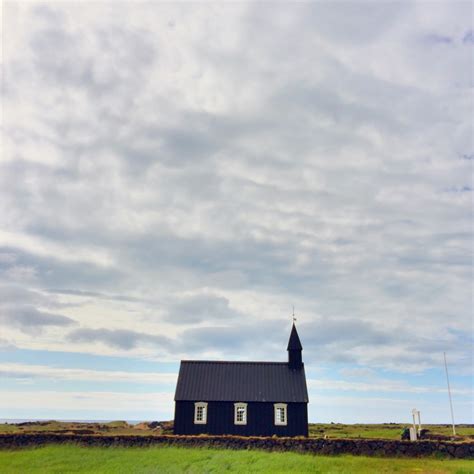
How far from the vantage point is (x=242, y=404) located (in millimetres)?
44438

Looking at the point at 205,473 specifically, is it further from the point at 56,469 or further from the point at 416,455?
the point at 416,455

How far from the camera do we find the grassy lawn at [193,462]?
2717 centimetres

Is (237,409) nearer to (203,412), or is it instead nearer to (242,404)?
(242,404)

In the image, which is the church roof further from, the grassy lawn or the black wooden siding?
the grassy lawn

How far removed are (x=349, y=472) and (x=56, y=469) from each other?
1536 cm

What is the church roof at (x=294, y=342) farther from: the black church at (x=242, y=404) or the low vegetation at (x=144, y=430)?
the low vegetation at (x=144, y=430)

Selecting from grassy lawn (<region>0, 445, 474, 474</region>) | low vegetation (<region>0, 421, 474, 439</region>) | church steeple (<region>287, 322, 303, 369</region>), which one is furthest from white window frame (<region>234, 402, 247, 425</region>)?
grassy lawn (<region>0, 445, 474, 474</region>)

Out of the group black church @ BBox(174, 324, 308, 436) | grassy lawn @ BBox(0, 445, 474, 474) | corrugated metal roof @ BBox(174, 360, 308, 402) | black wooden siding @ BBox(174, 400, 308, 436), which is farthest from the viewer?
corrugated metal roof @ BBox(174, 360, 308, 402)

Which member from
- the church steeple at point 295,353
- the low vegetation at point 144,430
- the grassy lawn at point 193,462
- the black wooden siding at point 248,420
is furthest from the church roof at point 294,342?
the grassy lawn at point 193,462

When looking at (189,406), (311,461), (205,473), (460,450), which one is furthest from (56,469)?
(460,450)

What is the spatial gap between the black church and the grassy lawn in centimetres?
1116

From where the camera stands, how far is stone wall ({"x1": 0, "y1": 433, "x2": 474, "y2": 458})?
3331 centimetres

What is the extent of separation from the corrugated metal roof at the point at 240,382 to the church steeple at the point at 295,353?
524 millimetres

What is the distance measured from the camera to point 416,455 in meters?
33.1
